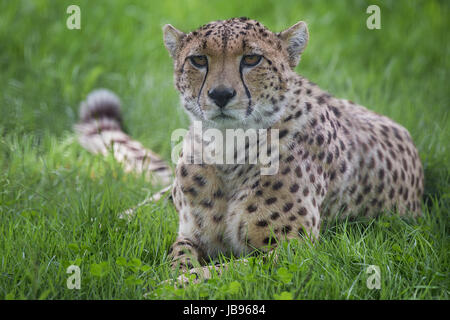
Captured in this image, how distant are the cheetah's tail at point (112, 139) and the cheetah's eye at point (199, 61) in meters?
1.46

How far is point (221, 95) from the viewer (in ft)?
11.5

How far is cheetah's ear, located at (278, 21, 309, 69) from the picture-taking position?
12.7ft

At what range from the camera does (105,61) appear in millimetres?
6863

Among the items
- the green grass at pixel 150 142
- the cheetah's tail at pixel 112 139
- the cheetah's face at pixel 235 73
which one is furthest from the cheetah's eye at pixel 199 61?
the cheetah's tail at pixel 112 139

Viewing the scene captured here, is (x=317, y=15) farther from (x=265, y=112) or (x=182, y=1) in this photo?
(x=265, y=112)

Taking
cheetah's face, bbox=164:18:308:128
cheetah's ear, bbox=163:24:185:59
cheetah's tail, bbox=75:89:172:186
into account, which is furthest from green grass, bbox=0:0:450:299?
cheetah's ear, bbox=163:24:185:59

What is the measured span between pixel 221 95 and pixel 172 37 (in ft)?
2.50

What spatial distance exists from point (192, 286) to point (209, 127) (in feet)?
3.40

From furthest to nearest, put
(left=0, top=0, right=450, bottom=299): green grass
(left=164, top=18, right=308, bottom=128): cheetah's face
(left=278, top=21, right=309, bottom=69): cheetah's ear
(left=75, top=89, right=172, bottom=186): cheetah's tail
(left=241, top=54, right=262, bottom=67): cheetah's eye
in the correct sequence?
(left=75, top=89, right=172, bottom=186): cheetah's tail → (left=278, top=21, right=309, bottom=69): cheetah's ear → (left=241, top=54, right=262, bottom=67): cheetah's eye → (left=164, top=18, right=308, bottom=128): cheetah's face → (left=0, top=0, right=450, bottom=299): green grass

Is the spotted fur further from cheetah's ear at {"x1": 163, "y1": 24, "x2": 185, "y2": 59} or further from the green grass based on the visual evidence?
the green grass

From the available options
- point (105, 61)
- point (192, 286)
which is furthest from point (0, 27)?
point (192, 286)

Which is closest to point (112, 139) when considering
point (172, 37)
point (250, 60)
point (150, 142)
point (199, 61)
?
point (150, 142)

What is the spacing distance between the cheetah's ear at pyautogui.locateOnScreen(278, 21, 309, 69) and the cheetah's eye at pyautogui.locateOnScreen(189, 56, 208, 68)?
0.53 m

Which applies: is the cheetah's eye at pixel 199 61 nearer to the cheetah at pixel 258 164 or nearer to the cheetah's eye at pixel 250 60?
the cheetah at pixel 258 164
